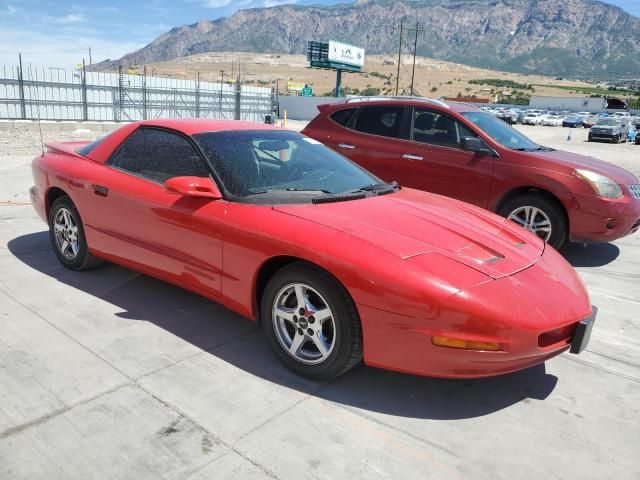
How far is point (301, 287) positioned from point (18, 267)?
10.3ft

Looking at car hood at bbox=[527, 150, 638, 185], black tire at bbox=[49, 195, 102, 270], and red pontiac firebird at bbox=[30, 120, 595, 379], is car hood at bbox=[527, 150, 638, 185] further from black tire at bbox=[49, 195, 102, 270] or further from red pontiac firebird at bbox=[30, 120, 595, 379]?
black tire at bbox=[49, 195, 102, 270]

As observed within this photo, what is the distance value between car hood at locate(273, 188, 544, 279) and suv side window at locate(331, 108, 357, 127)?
358 centimetres

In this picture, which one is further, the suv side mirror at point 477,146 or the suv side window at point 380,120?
the suv side window at point 380,120

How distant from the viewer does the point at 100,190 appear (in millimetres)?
4199

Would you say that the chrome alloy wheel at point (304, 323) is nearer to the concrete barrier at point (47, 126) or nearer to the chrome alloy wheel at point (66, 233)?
the chrome alloy wheel at point (66, 233)

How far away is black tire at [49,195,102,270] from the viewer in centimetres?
452

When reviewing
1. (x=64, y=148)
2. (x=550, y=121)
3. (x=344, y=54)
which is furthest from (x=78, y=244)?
(x=344, y=54)

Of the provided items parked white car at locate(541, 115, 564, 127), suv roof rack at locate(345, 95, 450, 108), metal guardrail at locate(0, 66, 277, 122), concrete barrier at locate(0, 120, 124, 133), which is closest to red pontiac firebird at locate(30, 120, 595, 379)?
suv roof rack at locate(345, 95, 450, 108)

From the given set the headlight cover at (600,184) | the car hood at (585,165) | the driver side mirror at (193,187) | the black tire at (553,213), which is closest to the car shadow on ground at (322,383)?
the driver side mirror at (193,187)

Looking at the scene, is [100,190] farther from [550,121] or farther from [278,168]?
[550,121]

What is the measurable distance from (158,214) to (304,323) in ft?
4.57

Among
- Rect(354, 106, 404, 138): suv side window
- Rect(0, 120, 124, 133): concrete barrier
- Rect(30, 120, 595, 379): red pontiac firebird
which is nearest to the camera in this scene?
Rect(30, 120, 595, 379): red pontiac firebird

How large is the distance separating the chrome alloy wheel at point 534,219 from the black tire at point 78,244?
4307 millimetres

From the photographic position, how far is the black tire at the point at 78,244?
14.8 feet
